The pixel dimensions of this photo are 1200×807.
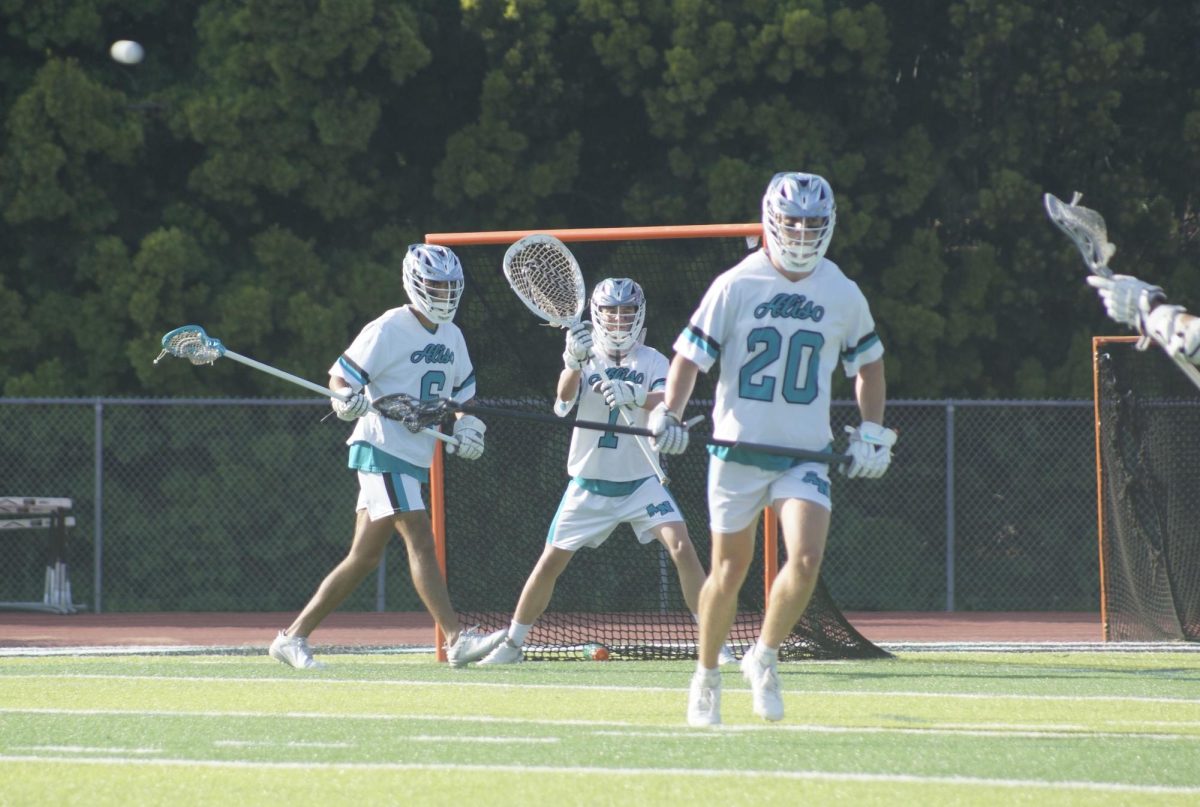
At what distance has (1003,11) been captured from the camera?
1472 centimetres

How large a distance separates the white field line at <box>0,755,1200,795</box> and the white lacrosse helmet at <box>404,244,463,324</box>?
3.51m

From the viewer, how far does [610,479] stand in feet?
29.7

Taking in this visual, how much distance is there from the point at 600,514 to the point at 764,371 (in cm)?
282

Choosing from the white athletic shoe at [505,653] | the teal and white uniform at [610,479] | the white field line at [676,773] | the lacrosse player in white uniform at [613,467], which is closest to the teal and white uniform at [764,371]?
the white field line at [676,773]

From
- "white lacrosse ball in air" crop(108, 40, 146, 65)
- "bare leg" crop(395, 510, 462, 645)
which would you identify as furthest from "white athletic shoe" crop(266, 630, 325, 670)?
"white lacrosse ball in air" crop(108, 40, 146, 65)

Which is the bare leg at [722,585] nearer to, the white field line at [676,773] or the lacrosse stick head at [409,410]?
the white field line at [676,773]

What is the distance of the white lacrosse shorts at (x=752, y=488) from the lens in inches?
250

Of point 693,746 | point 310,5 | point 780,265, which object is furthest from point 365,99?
point 693,746

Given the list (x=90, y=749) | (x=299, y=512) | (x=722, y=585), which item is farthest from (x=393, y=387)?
(x=299, y=512)

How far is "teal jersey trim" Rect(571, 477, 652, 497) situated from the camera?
29.6 feet

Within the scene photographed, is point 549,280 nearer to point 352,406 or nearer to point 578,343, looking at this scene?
point 578,343

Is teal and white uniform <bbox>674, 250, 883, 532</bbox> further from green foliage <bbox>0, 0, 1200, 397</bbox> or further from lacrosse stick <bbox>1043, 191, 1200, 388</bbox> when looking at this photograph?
green foliage <bbox>0, 0, 1200, 397</bbox>

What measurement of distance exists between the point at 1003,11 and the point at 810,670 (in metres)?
7.73

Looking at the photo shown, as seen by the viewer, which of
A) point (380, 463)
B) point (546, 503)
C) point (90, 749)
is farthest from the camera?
point (546, 503)
